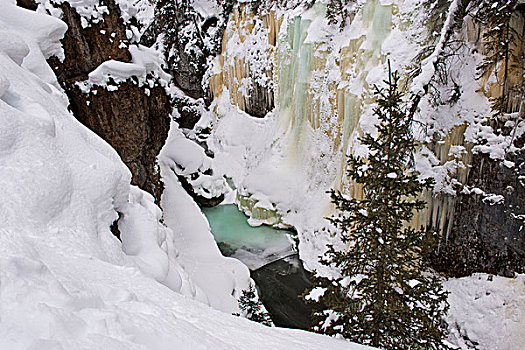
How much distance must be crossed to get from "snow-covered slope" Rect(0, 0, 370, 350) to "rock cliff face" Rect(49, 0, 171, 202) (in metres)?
3.51

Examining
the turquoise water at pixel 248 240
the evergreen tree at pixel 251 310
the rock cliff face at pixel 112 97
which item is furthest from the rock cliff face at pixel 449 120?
the rock cliff face at pixel 112 97

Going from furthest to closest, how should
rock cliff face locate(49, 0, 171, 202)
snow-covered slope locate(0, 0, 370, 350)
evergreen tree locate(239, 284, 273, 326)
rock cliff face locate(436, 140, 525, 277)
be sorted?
evergreen tree locate(239, 284, 273, 326) → rock cliff face locate(49, 0, 171, 202) → rock cliff face locate(436, 140, 525, 277) → snow-covered slope locate(0, 0, 370, 350)

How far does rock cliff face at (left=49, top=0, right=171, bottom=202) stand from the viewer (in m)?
8.26

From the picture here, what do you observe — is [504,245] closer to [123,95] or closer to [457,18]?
[457,18]

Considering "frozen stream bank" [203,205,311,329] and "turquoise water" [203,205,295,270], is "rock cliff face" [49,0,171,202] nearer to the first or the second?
"turquoise water" [203,205,295,270]

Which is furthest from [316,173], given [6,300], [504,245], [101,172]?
[6,300]

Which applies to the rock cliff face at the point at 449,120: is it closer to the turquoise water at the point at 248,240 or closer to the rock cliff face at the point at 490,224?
the rock cliff face at the point at 490,224

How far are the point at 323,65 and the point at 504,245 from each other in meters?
8.78

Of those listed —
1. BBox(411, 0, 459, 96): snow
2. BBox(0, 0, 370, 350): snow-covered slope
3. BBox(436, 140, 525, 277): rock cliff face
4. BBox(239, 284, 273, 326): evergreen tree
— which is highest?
BBox(411, 0, 459, 96): snow

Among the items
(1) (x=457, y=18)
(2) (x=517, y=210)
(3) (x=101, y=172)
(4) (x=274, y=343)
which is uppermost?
(1) (x=457, y=18)

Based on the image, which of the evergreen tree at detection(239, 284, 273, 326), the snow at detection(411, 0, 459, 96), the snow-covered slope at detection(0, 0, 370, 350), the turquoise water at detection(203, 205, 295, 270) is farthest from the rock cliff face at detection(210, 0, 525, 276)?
the snow-covered slope at detection(0, 0, 370, 350)

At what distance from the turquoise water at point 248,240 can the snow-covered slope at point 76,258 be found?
8.25 meters

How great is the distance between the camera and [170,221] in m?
12.3

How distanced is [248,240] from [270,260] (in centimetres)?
169
